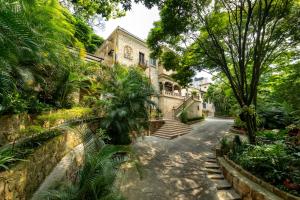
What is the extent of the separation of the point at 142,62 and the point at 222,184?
608 inches

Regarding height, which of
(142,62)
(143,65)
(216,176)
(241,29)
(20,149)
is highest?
(142,62)

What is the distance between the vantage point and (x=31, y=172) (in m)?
3.10

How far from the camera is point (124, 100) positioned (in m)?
8.21

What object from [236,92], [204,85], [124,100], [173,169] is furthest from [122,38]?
[204,85]

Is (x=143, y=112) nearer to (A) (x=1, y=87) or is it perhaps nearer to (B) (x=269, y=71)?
(A) (x=1, y=87)

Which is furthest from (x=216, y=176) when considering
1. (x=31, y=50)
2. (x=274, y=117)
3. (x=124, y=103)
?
(x=274, y=117)

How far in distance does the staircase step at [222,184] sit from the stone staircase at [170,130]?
604cm

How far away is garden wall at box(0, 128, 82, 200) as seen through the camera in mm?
2453

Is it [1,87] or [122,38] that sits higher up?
[122,38]

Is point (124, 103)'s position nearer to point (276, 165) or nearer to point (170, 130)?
point (170, 130)

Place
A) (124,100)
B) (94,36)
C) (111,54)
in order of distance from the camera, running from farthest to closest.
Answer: (94,36)
(111,54)
(124,100)

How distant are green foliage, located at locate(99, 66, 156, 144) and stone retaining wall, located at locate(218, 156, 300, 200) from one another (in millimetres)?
4321

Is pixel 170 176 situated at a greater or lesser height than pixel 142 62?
lesser

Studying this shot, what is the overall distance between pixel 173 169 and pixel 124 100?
152 inches
